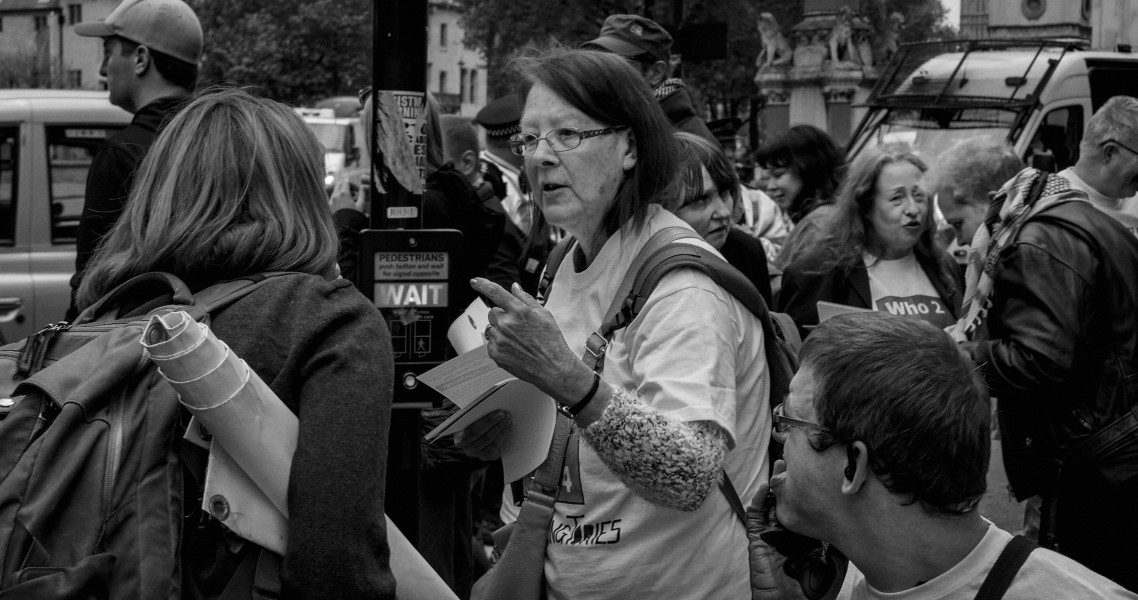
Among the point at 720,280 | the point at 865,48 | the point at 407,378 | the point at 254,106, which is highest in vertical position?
the point at 865,48

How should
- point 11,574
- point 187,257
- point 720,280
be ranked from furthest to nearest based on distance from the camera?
Answer: point 720,280 < point 187,257 < point 11,574

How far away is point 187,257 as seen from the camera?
2.26m

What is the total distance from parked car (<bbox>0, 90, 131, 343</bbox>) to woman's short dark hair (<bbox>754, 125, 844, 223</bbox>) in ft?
12.7

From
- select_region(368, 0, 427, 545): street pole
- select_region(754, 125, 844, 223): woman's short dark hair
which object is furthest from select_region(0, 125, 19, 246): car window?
select_region(368, 0, 427, 545): street pole

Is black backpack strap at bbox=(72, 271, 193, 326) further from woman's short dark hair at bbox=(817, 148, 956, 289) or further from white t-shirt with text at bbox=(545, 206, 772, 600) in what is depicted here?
woman's short dark hair at bbox=(817, 148, 956, 289)

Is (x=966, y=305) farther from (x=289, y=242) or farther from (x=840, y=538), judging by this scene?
(x=289, y=242)

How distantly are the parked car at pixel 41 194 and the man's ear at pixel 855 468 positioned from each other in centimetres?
609

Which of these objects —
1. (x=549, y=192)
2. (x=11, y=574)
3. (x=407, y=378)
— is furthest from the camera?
(x=407, y=378)

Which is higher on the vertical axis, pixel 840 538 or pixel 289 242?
pixel 289 242

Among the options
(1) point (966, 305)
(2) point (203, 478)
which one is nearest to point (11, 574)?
(2) point (203, 478)

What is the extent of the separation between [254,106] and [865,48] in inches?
854

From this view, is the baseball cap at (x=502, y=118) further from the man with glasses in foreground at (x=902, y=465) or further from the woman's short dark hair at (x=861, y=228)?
the man with glasses in foreground at (x=902, y=465)

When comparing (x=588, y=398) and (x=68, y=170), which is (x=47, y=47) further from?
(x=588, y=398)

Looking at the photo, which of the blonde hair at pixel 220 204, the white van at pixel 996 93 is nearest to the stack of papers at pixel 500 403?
the blonde hair at pixel 220 204
